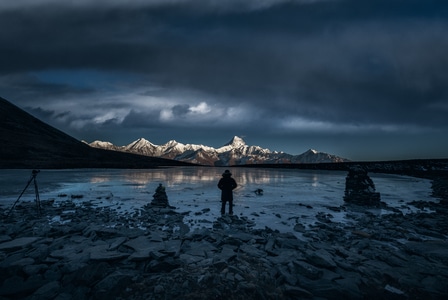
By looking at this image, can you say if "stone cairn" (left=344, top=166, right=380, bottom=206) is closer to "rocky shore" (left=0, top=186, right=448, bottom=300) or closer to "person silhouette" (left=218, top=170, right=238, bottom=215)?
"rocky shore" (left=0, top=186, right=448, bottom=300)

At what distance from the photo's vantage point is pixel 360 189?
20000mm

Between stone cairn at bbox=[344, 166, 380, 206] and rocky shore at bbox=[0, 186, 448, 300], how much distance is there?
297 inches

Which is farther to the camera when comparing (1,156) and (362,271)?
(1,156)

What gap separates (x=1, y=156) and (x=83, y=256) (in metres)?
113

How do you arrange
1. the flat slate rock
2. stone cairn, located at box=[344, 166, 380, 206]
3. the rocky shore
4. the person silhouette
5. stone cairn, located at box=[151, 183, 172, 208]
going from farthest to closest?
stone cairn, located at box=[344, 166, 380, 206] → stone cairn, located at box=[151, 183, 172, 208] → the person silhouette → the flat slate rock → the rocky shore

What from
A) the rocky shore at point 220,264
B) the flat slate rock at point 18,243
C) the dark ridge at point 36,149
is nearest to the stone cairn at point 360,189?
the rocky shore at point 220,264

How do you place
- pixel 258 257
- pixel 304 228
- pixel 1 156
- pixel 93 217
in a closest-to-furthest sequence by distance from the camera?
pixel 258 257, pixel 304 228, pixel 93 217, pixel 1 156

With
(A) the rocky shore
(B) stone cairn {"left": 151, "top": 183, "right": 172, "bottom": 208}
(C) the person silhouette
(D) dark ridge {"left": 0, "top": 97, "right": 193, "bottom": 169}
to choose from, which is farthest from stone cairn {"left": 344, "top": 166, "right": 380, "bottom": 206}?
(D) dark ridge {"left": 0, "top": 97, "right": 193, "bottom": 169}

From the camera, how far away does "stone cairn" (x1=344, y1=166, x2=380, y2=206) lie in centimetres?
1909

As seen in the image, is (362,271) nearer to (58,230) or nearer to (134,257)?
(134,257)

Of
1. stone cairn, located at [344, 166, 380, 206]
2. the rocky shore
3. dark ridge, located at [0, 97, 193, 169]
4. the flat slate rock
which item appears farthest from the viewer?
dark ridge, located at [0, 97, 193, 169]

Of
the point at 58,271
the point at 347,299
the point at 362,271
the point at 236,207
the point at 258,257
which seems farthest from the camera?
the point at 236,207

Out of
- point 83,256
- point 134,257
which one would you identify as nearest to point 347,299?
point 134,257

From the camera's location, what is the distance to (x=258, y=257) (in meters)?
7.85
